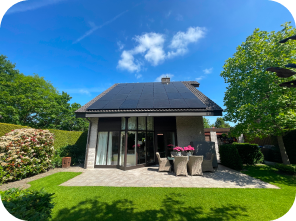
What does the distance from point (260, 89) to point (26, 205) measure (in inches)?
393

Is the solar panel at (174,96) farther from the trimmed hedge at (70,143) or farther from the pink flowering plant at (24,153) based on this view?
the pink flowering plant at (24,153)

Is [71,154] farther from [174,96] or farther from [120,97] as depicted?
[174,96]

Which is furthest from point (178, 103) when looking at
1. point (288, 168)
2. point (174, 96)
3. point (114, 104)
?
point (288, 168)

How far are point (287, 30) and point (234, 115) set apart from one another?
226 inches

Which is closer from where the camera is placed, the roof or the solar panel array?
the roof

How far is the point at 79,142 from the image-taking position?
35.3 ft

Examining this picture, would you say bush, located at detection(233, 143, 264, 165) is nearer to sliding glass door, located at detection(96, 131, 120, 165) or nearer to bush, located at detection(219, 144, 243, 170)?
bush, located at detection(219, 144, 243, 170)

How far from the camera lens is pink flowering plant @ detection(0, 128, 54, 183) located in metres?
5.64

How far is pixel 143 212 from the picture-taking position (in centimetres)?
329

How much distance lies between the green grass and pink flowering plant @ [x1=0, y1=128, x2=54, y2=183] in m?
2.59

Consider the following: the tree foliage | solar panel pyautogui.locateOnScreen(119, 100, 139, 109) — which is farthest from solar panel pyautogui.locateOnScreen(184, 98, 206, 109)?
the tree foliage

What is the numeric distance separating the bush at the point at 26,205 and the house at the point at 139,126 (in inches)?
218

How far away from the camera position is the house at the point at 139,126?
7543 millimetres

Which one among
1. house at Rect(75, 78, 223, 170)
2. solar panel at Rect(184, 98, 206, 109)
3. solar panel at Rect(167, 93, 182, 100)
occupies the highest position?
solar panel at Rect(167, 93, 182, 100)
